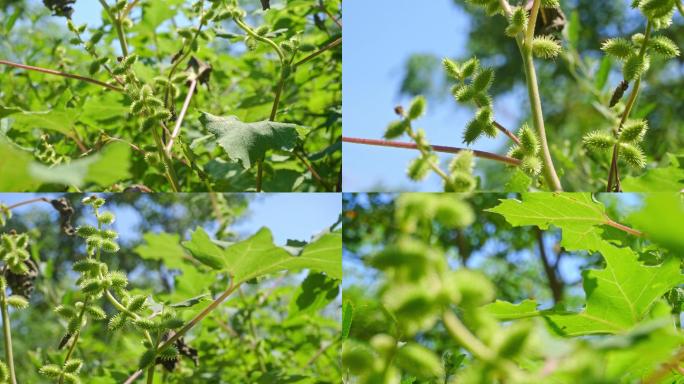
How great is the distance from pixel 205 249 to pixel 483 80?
480 mm

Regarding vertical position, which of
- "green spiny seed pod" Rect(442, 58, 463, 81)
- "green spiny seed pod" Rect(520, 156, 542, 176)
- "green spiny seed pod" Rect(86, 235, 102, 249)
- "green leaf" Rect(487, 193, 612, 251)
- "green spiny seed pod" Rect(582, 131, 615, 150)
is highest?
"green spiny seed pod" Rect(442, 58, 463, 81)

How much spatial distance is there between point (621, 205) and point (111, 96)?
143cm

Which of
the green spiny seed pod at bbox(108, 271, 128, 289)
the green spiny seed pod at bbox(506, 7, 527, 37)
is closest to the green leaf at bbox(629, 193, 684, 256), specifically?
the green spiny seed pod at bbox(506, 7, 527, 37)

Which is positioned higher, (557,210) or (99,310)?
(557,210)

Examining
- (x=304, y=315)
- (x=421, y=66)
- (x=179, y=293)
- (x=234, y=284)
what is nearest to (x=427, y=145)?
(x=234, y=284)

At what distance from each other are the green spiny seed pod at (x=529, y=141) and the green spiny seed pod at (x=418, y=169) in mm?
340

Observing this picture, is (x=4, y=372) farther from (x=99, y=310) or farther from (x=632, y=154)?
(x=632, y=154)

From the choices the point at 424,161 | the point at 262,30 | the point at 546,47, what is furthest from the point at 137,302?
the point at 262,30

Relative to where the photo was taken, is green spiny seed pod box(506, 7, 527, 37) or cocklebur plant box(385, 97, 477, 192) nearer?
cocklebur plant box(385, 97, 477, 192)

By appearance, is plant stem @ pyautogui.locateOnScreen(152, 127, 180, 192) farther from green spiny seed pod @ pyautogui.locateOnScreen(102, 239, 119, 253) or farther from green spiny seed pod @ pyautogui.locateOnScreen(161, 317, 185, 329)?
green spiny seed pod @ pyautogui.locateOnScreen(161, 317, 185, 329)

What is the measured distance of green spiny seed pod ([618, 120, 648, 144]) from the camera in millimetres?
874

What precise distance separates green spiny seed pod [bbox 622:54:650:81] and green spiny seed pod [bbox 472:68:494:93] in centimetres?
16

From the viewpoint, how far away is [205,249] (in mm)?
1113

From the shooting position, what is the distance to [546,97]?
39.0 ft
